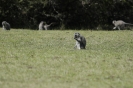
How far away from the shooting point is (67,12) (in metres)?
29.5

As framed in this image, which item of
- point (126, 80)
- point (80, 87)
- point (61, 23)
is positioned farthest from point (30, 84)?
point (61, 23)

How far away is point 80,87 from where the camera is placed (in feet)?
27.9

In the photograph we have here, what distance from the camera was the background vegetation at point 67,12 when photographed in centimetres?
2914

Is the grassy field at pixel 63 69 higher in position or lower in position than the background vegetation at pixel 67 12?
lower

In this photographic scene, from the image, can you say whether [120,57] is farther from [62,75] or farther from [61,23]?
[61,23]

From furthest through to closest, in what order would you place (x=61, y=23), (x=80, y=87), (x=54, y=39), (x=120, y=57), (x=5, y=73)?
(x=61, y=23)
(x=54, y=39)
(x=120, y=57)
(x=5, y=73)
(x=80, y=87)

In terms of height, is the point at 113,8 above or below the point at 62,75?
above

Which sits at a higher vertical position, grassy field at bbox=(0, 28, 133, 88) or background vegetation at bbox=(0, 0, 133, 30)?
background vegetation at bbox=(0, 0, 133, 30)

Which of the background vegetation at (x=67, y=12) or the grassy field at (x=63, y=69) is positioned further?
the background vegetation at (x=67, y=12)

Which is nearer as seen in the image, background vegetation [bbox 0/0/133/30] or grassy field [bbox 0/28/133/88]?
grassy field [bbox 0/28/133/88]

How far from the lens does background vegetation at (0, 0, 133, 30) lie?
29.1 metres

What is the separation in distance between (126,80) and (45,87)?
7.54 ft

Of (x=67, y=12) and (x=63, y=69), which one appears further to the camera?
(x=67, y=12)

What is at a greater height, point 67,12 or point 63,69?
point 67,12
